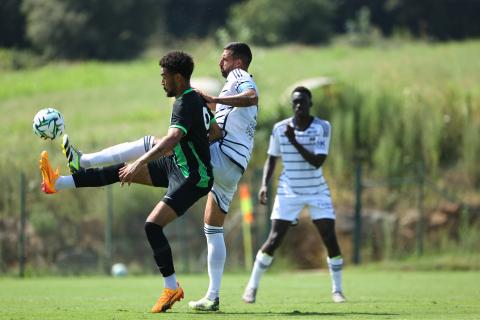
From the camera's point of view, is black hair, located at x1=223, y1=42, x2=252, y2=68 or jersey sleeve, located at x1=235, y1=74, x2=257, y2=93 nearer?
jersey sleeve, located at x1=235, y1=74, x2=257, y2=93

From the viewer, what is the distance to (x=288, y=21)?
70.1 m

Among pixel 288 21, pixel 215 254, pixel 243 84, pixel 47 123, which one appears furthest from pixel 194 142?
pixel 288 21

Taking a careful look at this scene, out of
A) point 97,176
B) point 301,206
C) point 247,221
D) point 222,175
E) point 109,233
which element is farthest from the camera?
point 247,221

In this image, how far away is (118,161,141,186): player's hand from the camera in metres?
10.4

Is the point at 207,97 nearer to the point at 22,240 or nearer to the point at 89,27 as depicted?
the point at 22,240

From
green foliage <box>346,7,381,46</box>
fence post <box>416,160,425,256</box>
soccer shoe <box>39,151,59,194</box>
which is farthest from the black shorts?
green foliage <box>346,7,381,46</box>

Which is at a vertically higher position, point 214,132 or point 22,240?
point 214,132

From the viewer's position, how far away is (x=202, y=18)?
7419 cm

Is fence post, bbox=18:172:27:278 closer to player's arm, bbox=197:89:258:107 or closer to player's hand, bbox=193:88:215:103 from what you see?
player's arm, bbox=197:89:258:107

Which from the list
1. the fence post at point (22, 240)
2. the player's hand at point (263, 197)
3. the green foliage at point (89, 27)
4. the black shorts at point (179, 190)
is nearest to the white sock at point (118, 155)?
the black shorts at point (179, 190)

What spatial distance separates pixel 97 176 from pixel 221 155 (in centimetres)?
130

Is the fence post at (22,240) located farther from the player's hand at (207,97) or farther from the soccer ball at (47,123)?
the player's hand at (207,97)

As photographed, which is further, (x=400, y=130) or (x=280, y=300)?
(x=400, y=130)

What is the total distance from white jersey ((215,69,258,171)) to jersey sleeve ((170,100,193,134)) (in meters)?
0.82
